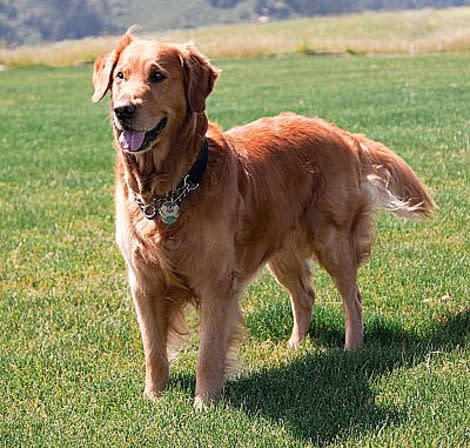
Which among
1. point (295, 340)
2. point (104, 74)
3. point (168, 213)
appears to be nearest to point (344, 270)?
point (295, 340)

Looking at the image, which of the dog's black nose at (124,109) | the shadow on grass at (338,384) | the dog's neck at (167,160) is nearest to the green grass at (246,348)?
the shadow on grass at (338,384)

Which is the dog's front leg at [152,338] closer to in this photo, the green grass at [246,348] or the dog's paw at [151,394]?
the dog's paw at [151,394]

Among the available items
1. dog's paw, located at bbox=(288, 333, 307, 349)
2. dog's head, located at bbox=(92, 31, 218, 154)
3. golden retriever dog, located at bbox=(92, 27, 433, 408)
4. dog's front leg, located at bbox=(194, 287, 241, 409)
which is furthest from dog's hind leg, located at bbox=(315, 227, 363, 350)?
dog's head, located at bbox=(92, 31, 218, 154)

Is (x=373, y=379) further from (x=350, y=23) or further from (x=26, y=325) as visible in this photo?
(x=350, y=23)

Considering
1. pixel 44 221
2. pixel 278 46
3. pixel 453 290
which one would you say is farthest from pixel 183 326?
pixel 278 46

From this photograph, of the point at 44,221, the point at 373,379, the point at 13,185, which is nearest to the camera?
the point at 373,379

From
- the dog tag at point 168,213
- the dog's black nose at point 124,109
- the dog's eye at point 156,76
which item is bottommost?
the dog tag at point 168,213

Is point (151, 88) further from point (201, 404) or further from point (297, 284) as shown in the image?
point (297, 284)

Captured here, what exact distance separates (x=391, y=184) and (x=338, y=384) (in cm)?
183

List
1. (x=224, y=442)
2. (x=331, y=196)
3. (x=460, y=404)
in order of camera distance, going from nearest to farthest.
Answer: (x=224, y=442) < (x=460, y=404) < (x=331, y=196)

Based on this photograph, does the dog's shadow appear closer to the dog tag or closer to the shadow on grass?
the shadow on grass

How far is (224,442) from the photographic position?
12.2ft

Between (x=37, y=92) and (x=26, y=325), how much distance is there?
22.7 m

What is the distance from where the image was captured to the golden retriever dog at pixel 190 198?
419 cm
